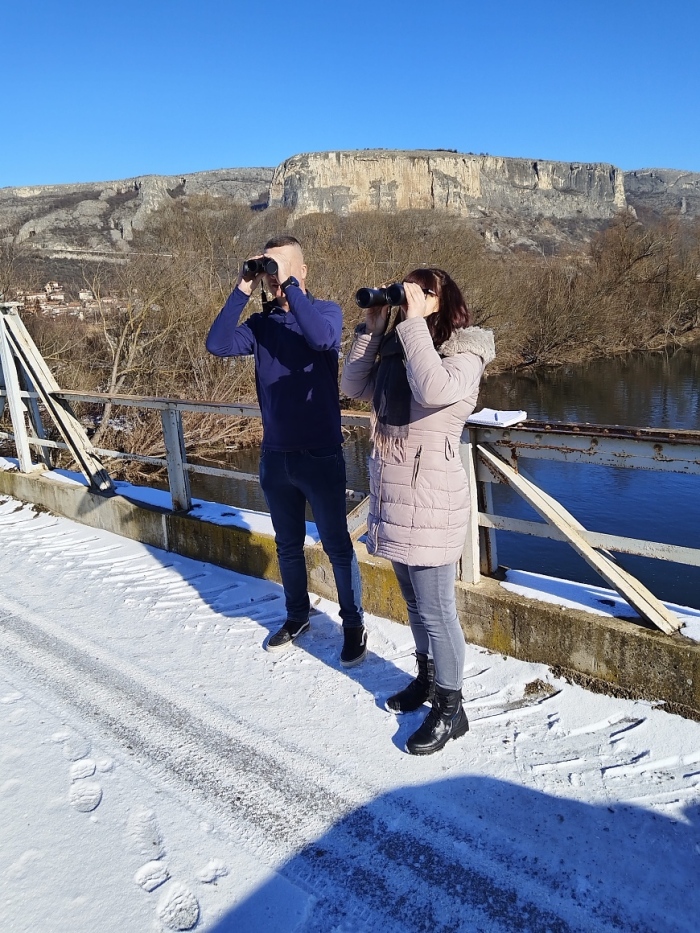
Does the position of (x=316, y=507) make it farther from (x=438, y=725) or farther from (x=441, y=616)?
(x=438, y=725)

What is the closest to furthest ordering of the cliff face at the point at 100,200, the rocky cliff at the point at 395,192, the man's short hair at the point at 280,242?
1. the man's short hair at the point at 280,242
2. the cliff face at the point at 100,200
3. the rocky cliff at the point at 395,192

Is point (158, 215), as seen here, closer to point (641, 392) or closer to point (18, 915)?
point (641, 392)

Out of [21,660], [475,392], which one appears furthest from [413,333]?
[21,660]

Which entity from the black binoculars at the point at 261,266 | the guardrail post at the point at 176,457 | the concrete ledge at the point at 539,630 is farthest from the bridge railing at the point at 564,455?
the guardrail post at the point at 176,457

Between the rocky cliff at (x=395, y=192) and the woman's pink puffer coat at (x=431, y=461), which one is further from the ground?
the rocky cliff at (x=395, y=192)

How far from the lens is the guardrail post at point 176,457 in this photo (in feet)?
14.7

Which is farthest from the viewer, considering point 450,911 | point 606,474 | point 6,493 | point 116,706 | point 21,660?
point 606,474

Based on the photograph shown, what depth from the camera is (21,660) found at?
333 centimetres

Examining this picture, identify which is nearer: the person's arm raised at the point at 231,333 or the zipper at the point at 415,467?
the zipper at the point at 415,467

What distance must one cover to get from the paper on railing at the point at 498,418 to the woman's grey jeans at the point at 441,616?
804 millimetres

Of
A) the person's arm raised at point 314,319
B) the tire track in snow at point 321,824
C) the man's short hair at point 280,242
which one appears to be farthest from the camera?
the man's short hair at point 280,242

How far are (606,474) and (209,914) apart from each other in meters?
10.7

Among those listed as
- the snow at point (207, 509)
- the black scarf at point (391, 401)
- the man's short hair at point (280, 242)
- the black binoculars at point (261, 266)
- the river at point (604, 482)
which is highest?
the man's short hair at point (280, 242)

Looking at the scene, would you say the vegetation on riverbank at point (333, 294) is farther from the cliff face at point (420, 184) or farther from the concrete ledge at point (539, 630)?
the cliff face at point (420, 184)
